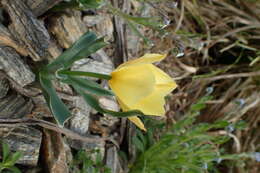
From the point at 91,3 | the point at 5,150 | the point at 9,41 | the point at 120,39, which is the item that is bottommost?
the point at 5,150

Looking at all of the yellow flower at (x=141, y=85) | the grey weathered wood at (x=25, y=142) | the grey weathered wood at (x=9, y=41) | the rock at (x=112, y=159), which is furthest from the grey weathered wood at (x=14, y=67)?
the rock at (x=112, y=159)

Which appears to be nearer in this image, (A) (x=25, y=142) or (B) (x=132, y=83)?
(B) (x=132, y=83)

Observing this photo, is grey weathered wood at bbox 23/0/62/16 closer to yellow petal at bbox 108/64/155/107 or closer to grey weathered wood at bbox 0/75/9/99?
grey weathered wood at bbox 0/75/9/99

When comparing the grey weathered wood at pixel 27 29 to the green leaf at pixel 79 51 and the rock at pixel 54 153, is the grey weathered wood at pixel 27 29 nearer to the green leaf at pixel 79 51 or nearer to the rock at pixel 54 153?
the green leaf at pixel 79 51

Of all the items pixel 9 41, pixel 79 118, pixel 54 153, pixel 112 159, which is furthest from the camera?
pixel 112 159

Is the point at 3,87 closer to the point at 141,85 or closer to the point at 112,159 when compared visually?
the point at 141,85

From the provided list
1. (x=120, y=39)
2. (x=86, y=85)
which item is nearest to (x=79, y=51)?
(x=86, y=85)

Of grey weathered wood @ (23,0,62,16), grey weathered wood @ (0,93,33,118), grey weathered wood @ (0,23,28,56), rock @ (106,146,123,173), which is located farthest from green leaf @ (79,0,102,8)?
rock @ (106,146,123,173)

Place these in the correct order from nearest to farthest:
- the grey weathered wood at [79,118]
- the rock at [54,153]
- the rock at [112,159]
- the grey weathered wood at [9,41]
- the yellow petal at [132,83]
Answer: the yellow petal at [132,83], the grey weathered wood at [9,41], the rock at [54,153], the grey weathered wood at [79,118], the rock at [112,159]
